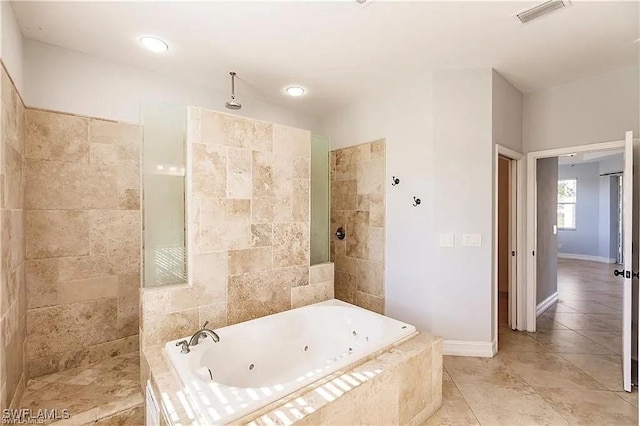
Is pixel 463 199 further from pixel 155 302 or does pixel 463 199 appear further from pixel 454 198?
pixel 155 302

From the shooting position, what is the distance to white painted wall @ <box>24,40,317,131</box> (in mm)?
2359

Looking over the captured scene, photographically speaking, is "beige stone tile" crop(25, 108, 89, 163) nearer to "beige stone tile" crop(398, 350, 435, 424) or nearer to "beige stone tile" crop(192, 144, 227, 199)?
"beige stone tile" crop(192, 144, 227, 199)

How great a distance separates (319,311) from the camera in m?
2.64

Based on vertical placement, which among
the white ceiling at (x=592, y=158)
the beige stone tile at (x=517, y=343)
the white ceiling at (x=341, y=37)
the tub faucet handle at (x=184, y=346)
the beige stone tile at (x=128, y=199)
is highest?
the white ceiling at (x=341, y=37)

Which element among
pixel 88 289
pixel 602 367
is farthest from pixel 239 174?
pixel 602 367

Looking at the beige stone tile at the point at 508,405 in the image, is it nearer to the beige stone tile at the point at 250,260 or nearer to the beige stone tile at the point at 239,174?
the beige stone tile at the point at 250,260

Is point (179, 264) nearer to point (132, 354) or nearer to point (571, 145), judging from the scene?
point (132, 354)

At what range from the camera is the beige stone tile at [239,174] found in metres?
2.41

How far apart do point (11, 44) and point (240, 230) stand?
75.3 inches

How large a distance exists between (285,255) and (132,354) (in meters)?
1.61

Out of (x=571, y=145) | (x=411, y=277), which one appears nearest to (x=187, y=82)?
(x=411, y=277)

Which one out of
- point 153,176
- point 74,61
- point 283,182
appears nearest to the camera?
point 153,176

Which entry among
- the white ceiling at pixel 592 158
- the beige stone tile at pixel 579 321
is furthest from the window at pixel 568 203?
the beige stone tile at pixel 579 321

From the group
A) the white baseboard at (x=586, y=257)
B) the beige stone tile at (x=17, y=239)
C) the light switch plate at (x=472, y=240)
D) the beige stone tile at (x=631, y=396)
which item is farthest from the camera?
the white baseboard at (x=586, y=257)
